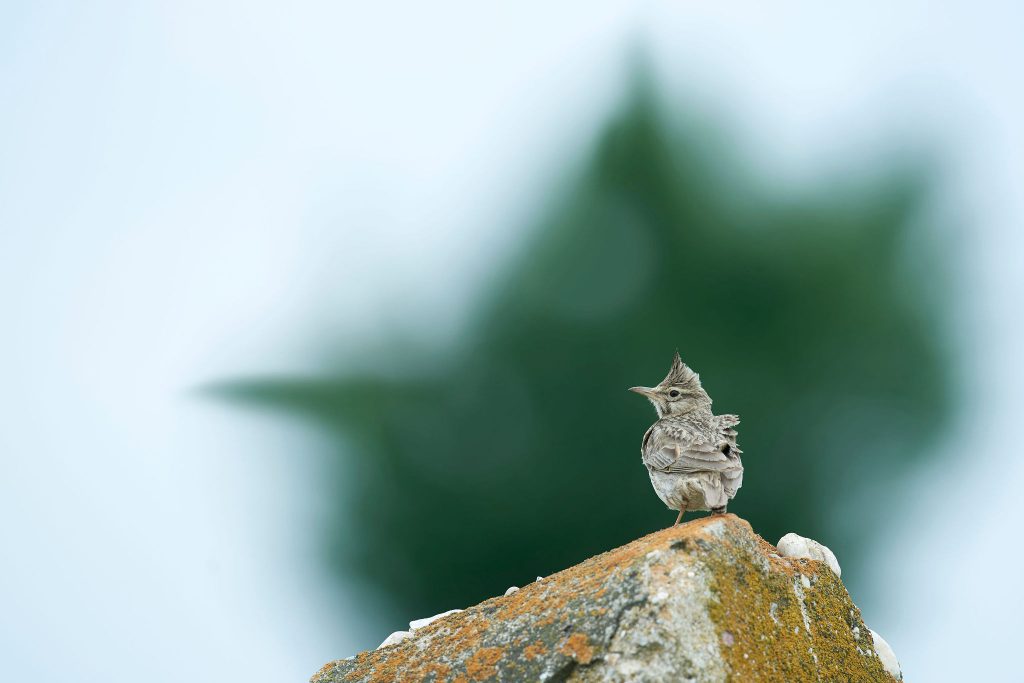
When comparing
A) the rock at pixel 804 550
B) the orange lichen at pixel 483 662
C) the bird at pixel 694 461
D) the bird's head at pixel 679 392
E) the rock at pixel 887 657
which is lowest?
the rock at pixel 887 657

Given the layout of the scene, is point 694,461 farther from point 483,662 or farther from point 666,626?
point 483,662

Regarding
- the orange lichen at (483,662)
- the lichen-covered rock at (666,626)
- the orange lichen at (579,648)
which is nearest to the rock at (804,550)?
the lichen-covered rock at (666,626)

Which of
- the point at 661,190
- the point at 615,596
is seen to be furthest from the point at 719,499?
the point at 661,190

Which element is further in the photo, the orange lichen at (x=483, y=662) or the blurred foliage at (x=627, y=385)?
the blurred foliage at (x=627, y=385)

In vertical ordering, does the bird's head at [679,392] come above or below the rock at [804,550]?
above

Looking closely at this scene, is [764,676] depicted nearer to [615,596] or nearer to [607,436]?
[615,596]

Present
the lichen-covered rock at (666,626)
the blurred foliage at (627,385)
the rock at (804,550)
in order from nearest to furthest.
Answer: the lichen-covered rock at (666,626) → the rock at (804,550) → the blurred foliage at (627,385)

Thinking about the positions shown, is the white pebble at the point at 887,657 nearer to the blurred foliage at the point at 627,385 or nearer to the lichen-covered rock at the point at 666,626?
the lichen-covered rock at the point at 666,626

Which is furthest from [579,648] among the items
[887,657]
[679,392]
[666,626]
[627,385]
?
[627,385]

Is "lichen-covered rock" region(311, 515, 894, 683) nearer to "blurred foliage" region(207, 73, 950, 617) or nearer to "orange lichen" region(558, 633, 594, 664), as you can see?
"orange lichen" region(558, 633, 594, 664)
